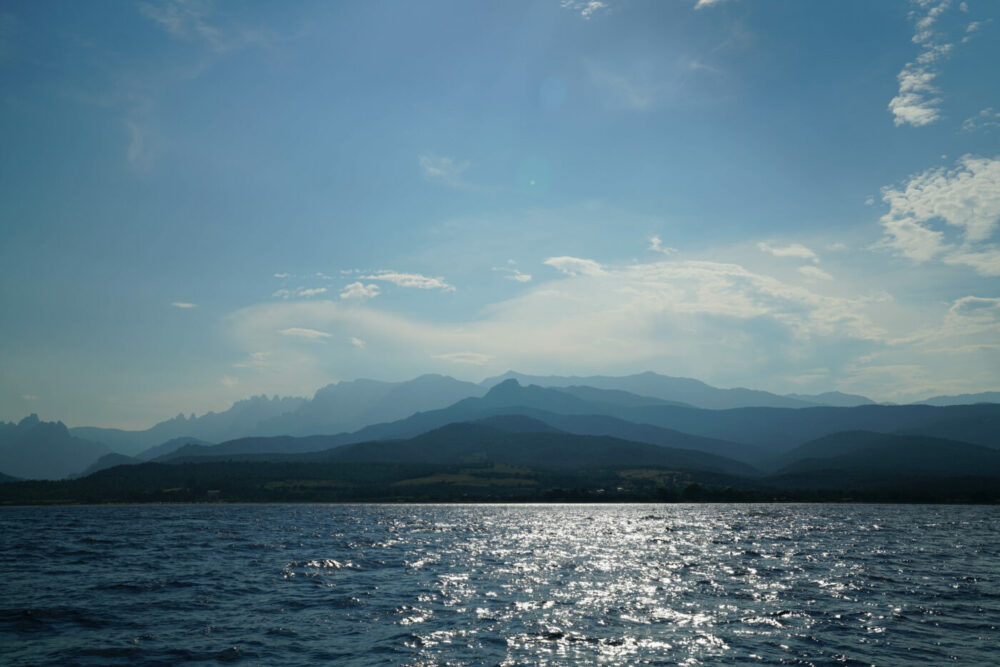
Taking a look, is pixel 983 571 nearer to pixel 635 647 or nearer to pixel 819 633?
pixel 819 633

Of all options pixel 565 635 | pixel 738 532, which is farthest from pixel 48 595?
pixel 738 532

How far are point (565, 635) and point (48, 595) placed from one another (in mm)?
44507

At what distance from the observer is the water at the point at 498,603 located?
3419 centimetres

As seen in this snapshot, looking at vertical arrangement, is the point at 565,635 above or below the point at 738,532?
above

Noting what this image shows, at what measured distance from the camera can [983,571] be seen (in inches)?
2559

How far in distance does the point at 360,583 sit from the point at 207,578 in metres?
16.2

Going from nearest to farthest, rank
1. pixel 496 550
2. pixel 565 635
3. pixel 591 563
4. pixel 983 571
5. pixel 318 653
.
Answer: pixel 318 653
pixel 565 635
pixel 983 571
pixel 591 563
pixel 496 550

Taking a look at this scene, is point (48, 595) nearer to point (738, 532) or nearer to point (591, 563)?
point (591, 563)

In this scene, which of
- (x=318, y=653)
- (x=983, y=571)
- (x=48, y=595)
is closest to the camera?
(x=318, y=653)

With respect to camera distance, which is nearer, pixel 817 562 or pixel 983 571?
pixel 983 571

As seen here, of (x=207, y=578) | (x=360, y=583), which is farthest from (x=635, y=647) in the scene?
(x=207, y=578)

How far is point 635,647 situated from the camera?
1367 inches

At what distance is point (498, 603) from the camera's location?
47438 millimetres

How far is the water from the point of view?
3419 cm
